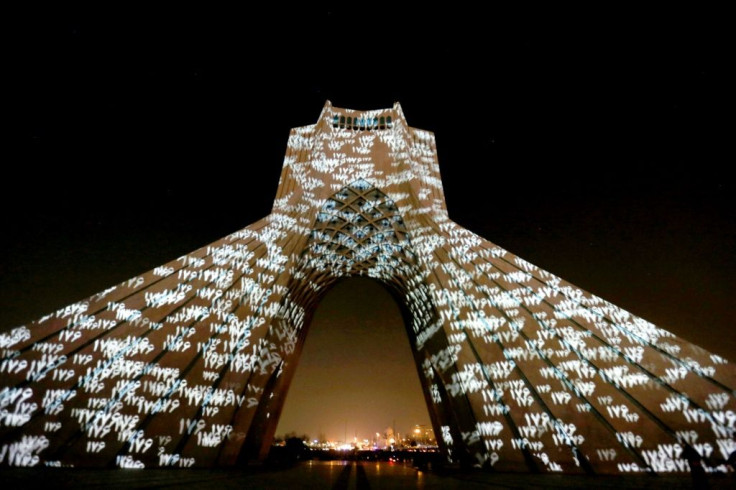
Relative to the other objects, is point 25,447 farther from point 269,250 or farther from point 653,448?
point 653,448

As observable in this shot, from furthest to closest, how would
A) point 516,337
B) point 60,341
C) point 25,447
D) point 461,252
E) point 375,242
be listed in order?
point 375,242 < point 461,252 < point 516,337 < point 60,341 < point 25,447

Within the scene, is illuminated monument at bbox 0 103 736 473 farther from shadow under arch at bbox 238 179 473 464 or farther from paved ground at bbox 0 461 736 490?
paved ground at bbox 0 461 736 490

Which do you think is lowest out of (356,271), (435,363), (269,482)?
(269,482)

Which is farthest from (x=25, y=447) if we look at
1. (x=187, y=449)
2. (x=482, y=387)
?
(x=482, y=387)

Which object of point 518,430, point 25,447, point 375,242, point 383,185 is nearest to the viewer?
point 25,447

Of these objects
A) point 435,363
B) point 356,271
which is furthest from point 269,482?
point 356,271

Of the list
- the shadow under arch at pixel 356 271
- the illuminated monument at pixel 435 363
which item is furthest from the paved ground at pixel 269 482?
the shadow under arch at pixel 356 271

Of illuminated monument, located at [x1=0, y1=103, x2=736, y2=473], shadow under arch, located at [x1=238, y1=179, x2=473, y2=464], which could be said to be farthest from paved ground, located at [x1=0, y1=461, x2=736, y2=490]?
shadow under arch, located at [x1=238, y1=179, x2=473, y2=464]

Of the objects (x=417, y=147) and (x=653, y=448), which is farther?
(x=417, y=147)

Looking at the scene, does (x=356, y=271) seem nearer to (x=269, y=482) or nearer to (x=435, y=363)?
(x=435, y=363)
